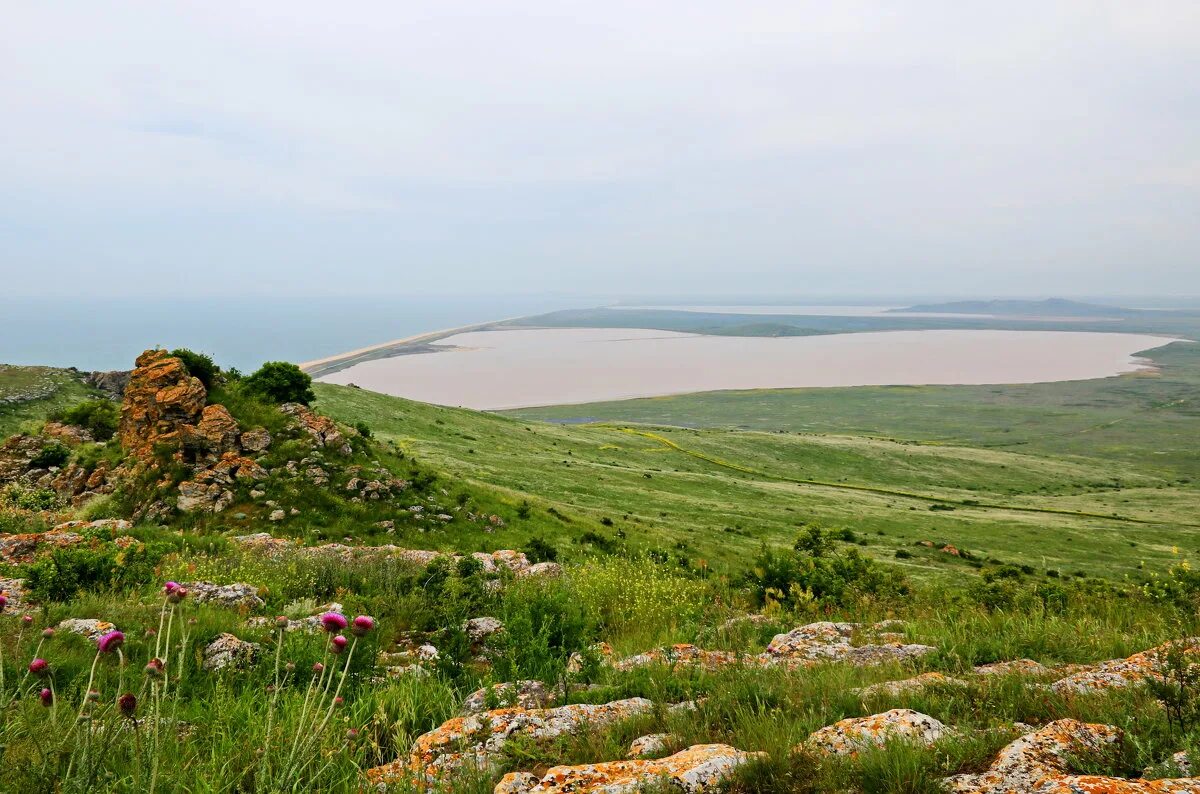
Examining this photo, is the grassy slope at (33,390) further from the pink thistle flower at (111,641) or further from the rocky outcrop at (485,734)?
the rocky outcrop at (485,734)

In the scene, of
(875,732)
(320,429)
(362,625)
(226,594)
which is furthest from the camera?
(320,429)

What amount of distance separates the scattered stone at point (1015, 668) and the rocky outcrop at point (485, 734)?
372 cm

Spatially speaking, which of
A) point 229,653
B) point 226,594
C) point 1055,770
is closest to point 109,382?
point 226,594

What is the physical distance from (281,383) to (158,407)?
7305 mm

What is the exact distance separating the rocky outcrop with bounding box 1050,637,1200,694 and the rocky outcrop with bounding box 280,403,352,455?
23.5 m

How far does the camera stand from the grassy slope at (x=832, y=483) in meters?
39.8

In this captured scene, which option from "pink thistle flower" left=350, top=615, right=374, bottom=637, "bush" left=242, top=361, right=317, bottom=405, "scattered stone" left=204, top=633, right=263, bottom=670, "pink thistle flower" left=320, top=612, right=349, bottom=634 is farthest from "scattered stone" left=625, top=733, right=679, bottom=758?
"bush" left=242, top=361, right=317, bottom=405

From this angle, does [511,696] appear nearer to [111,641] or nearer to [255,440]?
[111,641]

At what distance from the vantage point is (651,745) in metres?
4.52

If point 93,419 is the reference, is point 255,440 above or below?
below

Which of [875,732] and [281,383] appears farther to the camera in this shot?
[281,383]

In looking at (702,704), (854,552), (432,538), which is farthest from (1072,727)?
(432,538)

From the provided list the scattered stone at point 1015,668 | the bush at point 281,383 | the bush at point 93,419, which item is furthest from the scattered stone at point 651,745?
the bush at point 93,419

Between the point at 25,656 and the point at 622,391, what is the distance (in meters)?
186
